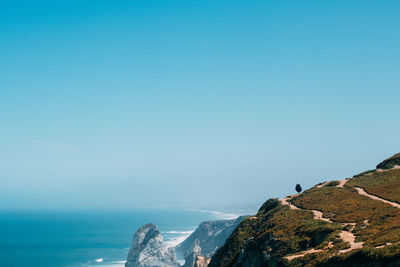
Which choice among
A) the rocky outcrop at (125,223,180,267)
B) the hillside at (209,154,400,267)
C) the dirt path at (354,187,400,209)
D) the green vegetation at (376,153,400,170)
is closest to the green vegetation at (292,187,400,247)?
the hillside at (209,154,400,267)

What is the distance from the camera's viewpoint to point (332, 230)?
123 feet

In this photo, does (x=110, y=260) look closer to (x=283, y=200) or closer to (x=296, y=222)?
(x=283, y=200)

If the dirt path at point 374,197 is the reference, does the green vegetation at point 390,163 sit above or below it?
above

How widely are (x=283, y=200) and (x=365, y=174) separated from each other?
17502mm

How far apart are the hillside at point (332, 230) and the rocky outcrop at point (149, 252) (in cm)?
10185

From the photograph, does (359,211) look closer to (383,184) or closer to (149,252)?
(383,184)

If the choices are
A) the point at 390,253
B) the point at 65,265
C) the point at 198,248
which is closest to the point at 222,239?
the point at 198,248

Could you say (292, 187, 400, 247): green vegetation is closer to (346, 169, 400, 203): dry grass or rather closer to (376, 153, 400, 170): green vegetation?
(346, 169, 400, 203): dry grass

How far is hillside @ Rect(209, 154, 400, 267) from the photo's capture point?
28750mm

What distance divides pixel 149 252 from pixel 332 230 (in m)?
130

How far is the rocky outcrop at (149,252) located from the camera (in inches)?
6014

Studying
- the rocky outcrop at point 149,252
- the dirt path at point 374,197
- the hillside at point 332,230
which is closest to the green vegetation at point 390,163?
the hillside at point 332,230

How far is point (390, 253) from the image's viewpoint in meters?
24.4

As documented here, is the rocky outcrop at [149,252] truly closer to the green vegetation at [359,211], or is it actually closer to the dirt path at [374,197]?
the green vegetation at [359,211]
